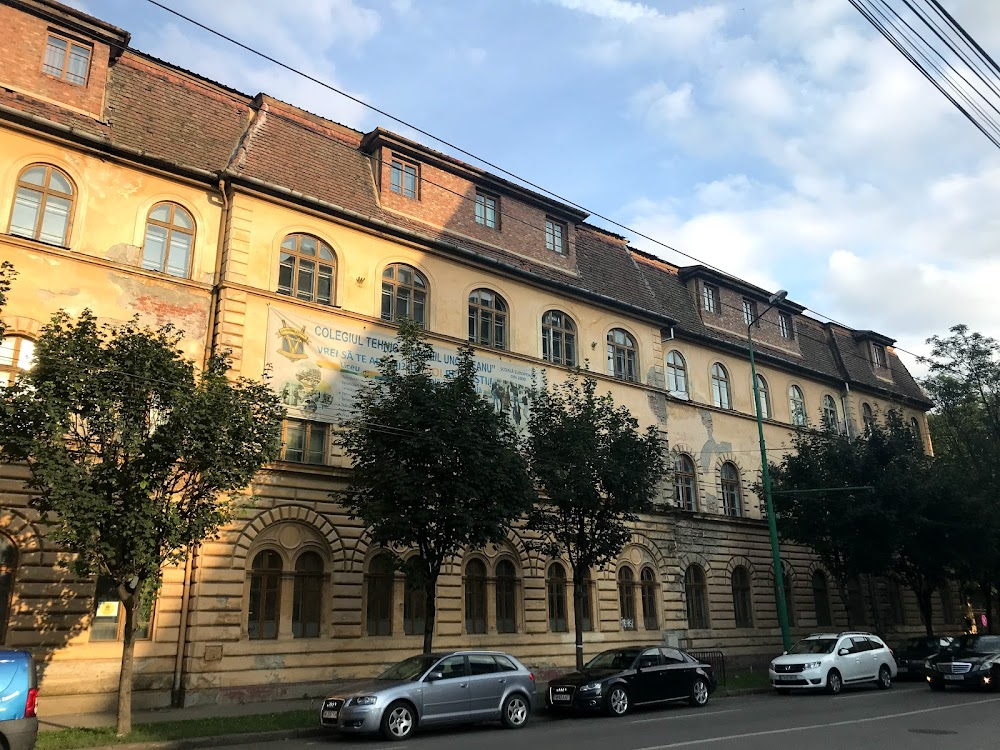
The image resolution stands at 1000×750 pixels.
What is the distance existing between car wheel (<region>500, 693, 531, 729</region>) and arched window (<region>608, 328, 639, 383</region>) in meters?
15.4

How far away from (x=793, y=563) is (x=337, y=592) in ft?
72.0

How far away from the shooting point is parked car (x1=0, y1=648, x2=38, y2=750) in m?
9.47

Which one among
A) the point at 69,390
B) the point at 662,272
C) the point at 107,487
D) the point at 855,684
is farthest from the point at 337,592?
the point at 662,272

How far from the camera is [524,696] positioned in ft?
52.2

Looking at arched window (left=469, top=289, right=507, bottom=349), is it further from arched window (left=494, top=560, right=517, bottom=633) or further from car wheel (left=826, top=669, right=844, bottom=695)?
car wheel (left=826, top=669, right=844, bottom=695)

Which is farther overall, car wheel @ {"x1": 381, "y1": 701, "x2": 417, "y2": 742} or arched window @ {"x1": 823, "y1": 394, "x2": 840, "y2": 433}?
arched window @ {"x1": 823, "y1": 394, "x2": 840, "y2": 433}

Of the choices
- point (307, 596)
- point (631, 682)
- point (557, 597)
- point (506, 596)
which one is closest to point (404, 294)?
point (307, 596)

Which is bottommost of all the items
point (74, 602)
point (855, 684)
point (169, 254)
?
point (855, 684)

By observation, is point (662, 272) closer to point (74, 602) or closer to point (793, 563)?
point (793, 563)

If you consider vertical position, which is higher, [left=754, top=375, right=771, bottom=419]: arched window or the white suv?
[left=754, top=375, right=771, bottom=419]: arched window

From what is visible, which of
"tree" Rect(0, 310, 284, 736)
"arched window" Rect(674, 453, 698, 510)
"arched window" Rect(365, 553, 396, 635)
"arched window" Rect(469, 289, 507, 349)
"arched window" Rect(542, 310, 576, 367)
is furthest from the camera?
"arched window" Rect(674, 453, 698, 510)

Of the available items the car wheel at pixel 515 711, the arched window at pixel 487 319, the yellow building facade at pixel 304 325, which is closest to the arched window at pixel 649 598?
the yellow building facade at pixel 304 325

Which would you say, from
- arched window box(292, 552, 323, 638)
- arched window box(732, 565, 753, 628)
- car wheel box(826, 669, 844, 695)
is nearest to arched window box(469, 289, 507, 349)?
arched window box(292, 552, 323, 638)

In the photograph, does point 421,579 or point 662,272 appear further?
point 662,272
